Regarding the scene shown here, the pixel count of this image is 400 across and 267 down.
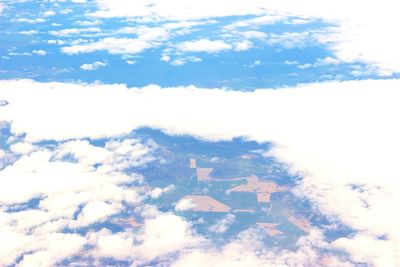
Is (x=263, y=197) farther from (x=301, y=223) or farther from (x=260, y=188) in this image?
(x=301, y=223)

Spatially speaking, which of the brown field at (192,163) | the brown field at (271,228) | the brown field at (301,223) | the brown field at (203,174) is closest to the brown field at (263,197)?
the brown field at (301,223)

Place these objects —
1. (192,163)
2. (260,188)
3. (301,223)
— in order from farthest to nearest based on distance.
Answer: (192,163), (260,188), (301,223)

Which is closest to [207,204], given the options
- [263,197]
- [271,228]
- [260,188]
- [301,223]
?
[263,197]

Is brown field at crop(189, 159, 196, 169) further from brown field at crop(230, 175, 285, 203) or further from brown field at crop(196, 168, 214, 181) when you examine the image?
brown field at crop(230, 175, 285, 203)

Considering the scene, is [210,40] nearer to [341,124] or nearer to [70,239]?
[341,124]

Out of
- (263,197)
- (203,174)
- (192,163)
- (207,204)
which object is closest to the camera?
(207,204)

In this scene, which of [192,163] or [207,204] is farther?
[192,163]
